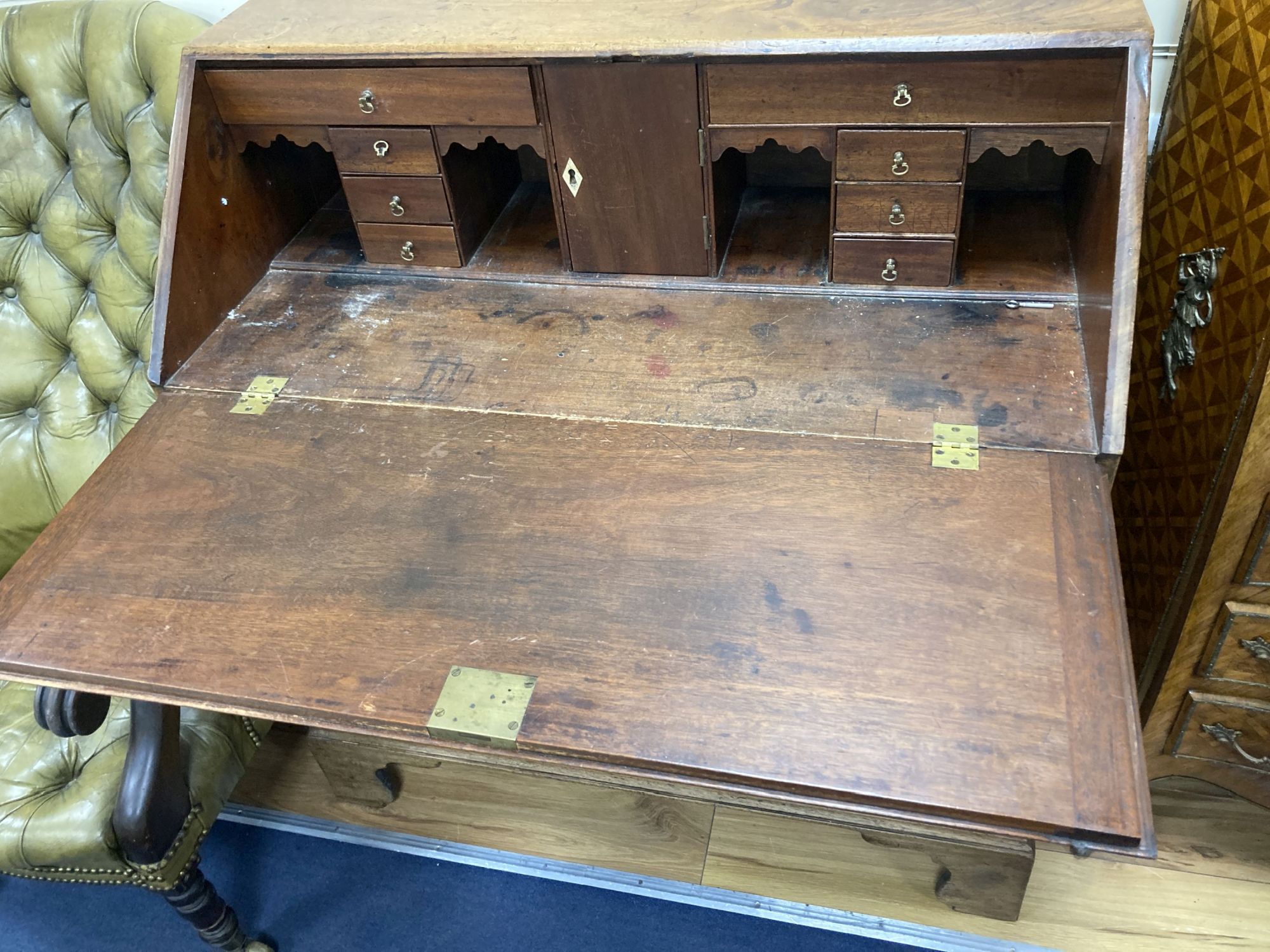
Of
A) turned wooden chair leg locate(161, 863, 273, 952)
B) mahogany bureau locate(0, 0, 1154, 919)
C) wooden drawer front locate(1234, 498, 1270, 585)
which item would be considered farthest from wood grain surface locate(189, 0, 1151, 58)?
turned wooden chair leg locate(161, 863, 273, 952)

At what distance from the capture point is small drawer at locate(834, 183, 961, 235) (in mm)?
1274

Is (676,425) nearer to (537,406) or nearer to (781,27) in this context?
(537,406)

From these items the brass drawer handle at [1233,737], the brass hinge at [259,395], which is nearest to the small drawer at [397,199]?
the brass hinge at [259,395]

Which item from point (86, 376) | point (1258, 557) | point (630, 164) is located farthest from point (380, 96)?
point (1258, 557)

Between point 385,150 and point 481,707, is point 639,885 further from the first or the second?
point 385,150

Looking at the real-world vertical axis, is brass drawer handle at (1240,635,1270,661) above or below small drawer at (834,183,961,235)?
below

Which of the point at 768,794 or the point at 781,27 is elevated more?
the point at 781,27

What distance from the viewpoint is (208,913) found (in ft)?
4.91

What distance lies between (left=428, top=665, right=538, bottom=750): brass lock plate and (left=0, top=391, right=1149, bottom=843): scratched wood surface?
1 cm

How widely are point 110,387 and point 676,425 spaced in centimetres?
108

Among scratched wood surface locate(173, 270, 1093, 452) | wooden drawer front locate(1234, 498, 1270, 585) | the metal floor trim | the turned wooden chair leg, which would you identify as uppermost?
scratched wood surface locate(173, 270, 1093, 452)

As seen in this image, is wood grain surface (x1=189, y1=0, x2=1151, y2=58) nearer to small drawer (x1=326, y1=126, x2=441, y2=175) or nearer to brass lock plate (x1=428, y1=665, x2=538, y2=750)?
small drawer (x1=326, y1=126, x2=441, y2=175)

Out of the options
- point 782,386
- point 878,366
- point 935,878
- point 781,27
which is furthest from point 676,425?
point 935,878

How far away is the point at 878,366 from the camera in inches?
48.9
